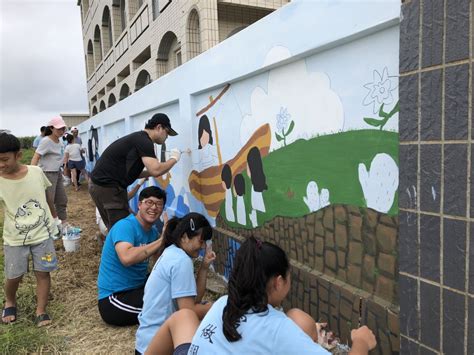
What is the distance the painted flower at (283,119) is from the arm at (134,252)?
1248mm

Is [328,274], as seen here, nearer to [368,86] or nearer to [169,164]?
[368,86]

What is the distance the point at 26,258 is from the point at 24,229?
257 mm

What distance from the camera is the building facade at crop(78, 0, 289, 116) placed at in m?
8.54

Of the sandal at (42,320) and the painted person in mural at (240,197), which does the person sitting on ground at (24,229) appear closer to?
the sandal at (42,320)

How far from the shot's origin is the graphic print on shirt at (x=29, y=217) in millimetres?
3361

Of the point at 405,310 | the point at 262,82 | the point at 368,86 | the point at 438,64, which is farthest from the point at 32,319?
the point at 438,64

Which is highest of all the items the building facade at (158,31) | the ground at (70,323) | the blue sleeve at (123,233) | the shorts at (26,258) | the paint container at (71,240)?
the building facade at (158,31)

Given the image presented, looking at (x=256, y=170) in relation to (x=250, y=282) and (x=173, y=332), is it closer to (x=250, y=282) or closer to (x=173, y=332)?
(x=173, y=332)

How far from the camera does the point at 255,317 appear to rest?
156cm

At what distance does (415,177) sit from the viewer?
1873mm

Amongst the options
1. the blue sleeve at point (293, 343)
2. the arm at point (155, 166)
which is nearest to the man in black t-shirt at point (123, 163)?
the arm at point (155, 166)

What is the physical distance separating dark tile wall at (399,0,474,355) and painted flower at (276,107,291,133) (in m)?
1.14

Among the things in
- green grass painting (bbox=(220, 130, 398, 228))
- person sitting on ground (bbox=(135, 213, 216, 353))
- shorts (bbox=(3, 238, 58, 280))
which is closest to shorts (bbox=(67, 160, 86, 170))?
shorts (bbox=(3, 238, 58, 280))

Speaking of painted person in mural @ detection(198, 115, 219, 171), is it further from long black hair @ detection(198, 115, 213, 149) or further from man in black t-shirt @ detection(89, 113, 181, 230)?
man in black t-shirt @ detection(89, 113, 181, 230)
